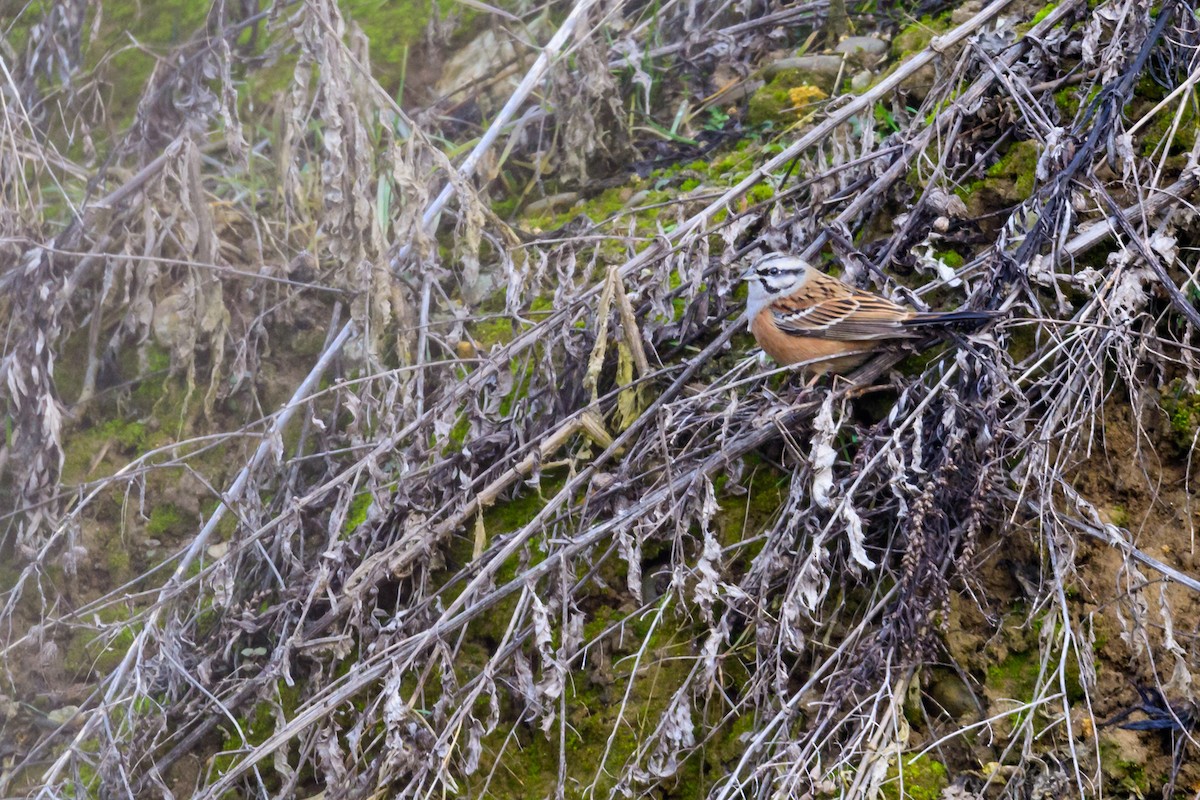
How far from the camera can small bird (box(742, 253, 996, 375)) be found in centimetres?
339

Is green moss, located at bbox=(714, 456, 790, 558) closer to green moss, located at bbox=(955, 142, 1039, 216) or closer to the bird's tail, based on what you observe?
the bird's tail

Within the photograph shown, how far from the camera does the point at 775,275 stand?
379 cm

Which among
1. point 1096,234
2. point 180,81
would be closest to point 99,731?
point 180,81

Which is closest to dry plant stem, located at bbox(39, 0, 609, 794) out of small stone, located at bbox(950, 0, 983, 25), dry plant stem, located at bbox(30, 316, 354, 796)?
dry plant stem, located at bbox(30, 316, 354, 796)

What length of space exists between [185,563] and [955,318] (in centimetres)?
288

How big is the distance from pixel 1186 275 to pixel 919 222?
2.87 ft

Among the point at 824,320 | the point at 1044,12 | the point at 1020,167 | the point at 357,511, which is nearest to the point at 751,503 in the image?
the point at 824,320

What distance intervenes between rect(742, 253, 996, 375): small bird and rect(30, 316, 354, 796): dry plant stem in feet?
5.47

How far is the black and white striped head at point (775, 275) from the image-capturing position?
371 centimetres

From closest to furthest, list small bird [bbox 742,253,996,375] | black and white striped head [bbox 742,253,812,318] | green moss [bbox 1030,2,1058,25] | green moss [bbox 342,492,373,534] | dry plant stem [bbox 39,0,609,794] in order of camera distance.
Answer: small bird [bbox 742,253,996,375] < black and white striped head [bbox 742,253,812,318] < dry plant stem [bbox 39,0,609,794] < green moss [bbox 1030,2,1058,25] < green moss [bbox 342,492,373,534]

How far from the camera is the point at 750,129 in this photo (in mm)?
5121

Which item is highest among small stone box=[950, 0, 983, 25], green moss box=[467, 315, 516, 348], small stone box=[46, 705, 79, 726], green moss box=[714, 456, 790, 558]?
small stone box=[950, 0, 983, 25]

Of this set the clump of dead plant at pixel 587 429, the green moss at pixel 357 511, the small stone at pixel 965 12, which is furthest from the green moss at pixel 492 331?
the small stone at pixel 965 12

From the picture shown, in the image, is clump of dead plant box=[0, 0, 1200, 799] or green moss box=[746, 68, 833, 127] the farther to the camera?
green moss box=[746, 68, 833, 127]
